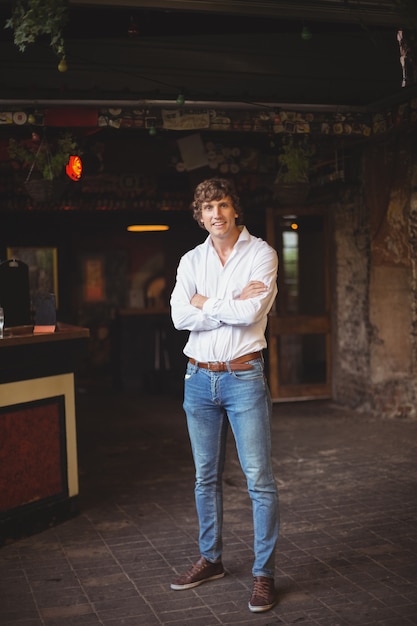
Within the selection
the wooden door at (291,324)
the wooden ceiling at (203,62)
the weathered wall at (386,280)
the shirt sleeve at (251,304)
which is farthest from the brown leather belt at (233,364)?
the wooden door at (291,324)

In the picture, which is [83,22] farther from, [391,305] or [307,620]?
[307,620]

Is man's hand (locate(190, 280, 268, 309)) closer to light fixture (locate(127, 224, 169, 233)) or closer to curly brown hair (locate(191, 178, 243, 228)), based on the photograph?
curly brown hair (locate(191, 178, 243, 228))

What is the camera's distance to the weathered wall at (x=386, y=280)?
8.00m

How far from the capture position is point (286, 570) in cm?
402

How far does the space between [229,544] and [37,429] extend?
4.41 ft

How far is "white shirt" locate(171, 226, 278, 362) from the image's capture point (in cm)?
353

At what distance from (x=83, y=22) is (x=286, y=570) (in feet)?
15.3

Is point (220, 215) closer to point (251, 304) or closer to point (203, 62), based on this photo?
point (251, 304)

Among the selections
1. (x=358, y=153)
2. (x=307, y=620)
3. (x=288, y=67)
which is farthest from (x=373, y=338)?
(x=307, y=620)

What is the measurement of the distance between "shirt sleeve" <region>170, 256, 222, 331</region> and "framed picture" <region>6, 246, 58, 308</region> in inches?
325

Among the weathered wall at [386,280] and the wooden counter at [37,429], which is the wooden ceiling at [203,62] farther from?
the wooden counter at [37,429]

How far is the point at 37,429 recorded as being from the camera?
15.5 feet

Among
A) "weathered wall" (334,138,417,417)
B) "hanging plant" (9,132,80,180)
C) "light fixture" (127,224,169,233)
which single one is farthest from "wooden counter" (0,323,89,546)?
"light fixture" (127,224,169,233)

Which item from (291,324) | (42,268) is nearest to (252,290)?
(291,324)
